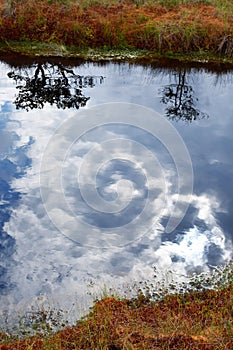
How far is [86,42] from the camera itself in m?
16.0

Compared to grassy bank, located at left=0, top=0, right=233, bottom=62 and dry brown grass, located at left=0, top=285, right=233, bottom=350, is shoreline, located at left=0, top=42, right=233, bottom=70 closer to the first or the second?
grassy bank, located at left=0, top=0, right=233, bottom=62

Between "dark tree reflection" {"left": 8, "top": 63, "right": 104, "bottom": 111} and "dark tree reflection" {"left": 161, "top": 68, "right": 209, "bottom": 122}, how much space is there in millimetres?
2040

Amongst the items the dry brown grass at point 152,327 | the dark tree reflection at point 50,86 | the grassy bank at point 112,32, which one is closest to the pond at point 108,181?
the dark tree reflection at point 50,86

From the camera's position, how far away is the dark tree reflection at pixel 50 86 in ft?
39.6

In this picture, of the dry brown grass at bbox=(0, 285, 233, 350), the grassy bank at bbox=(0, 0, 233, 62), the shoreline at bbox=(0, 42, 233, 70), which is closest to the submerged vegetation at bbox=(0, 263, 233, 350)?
the dry brown grass at bbox=(0, 285, 233, 350)

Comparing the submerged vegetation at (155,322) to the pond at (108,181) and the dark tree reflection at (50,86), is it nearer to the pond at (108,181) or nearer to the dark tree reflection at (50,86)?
the pond at (108,181)

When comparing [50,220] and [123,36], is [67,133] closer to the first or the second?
[50,220]

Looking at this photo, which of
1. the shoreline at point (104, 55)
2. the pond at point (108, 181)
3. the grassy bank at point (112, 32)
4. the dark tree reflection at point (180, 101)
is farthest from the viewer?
the grassy bank at point (112, 32)

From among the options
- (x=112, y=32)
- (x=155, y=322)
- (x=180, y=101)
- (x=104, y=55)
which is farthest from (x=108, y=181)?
(x=112, y=32)

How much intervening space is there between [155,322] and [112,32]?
1233 centimetres

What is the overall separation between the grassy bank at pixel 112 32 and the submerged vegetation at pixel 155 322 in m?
10.6

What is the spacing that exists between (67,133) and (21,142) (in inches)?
40.7

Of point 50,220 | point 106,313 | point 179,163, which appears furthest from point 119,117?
point 106,313

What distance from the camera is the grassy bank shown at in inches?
620
